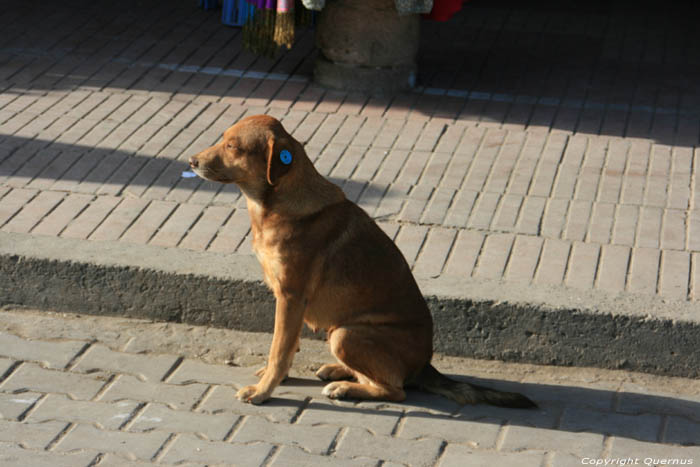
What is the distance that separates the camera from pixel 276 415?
13.8 feet

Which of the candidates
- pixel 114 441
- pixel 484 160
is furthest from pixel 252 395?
pixel 484 160

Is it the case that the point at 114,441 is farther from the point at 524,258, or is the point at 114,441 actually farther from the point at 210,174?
the point at 524,258

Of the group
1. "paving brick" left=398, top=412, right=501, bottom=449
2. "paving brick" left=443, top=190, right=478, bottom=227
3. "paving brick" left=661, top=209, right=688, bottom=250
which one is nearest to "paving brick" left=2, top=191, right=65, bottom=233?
"paving brick" left=443, top=190, right=478, bottom=227

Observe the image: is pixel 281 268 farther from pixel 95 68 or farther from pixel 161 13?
pixel 161 13

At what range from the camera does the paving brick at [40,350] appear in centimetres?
460

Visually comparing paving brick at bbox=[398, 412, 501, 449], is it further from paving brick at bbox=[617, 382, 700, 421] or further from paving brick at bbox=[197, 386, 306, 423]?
paving brick at bbox=[617, 382, 700, 421]

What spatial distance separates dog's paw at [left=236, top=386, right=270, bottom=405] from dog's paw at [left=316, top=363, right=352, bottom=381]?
336mm

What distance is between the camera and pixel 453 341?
4.79 meters

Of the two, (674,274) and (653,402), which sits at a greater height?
(674,274)

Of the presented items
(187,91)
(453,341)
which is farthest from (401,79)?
(453,341)

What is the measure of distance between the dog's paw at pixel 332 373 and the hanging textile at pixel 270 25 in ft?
11.3

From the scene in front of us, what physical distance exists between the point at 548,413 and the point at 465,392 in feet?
1.14

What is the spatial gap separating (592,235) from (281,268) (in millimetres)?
2024

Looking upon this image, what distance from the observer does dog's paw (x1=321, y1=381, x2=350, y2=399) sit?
14.2 feet
